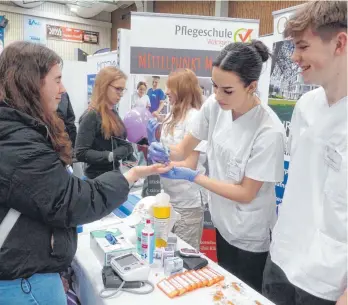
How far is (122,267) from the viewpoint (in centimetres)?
120

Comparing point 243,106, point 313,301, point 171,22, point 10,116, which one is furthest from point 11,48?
point 171,22

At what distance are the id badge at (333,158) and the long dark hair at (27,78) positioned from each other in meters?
0.83

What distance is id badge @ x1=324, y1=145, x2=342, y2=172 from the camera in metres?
0.98

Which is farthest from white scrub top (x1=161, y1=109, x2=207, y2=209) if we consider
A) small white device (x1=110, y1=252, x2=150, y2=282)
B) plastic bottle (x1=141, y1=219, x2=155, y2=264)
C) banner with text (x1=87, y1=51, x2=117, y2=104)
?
banner with text (x1=87, y1=51, x2=117, y2=104)

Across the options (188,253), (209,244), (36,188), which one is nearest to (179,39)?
(209,244)

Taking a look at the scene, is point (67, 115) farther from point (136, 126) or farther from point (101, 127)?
point (101, 127)

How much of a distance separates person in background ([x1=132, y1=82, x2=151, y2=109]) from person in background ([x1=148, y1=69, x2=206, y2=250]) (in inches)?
43.9

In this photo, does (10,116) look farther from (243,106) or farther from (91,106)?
(91,106)

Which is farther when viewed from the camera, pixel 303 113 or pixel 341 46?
pixel 303 113

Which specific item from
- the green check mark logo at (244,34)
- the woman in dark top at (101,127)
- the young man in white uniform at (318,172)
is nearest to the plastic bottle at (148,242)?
the young man in white uniform at (318,172)

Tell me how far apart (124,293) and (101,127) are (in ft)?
4.83

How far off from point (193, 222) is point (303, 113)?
1.13 meters

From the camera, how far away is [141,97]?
11.1 ft

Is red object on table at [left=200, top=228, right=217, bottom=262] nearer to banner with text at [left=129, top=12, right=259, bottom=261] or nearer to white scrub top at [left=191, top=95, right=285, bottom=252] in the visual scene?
banner with text at [left=129, top=12, right=259, bottom=261]
